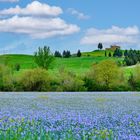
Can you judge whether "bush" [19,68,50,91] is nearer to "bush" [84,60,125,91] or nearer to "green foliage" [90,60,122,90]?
"bush" [84,60,125,91]

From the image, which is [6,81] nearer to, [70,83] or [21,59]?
[70,83]

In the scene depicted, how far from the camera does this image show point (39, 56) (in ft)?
461

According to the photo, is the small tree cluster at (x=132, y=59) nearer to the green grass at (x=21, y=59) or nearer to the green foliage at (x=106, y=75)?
the green grass at (x=21, y=59)

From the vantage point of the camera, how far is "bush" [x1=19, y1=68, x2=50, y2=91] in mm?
85625

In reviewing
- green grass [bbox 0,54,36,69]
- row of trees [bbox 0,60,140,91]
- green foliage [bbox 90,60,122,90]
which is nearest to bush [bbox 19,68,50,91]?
row of trees [bbox 0,60,140,91]

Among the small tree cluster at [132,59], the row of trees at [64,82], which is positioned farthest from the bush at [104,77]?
the small tree cluster at [132,59]

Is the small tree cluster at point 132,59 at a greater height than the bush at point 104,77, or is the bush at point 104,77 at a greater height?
the small tree cluster at point 132,59

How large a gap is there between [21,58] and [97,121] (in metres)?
181

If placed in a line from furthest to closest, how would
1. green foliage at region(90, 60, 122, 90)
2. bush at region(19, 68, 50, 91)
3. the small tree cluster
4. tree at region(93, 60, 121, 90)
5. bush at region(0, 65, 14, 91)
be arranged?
1. the small tree cluster
2. tree at region(93, 60, 121, 90)
3. green foliage at region(90, 60, 122, 90)
4. bush at region(19, 68, 50, 91)
5. bush at region(0, 65, 14, 91)

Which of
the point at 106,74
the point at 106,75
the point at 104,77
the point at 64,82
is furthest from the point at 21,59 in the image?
the point at 64,82

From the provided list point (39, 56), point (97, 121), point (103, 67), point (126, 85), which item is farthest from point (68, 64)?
point (97, 121)

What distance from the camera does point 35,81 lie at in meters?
86.3

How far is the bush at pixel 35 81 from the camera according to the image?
85.6 meters

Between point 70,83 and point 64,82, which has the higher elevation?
point 64,82
